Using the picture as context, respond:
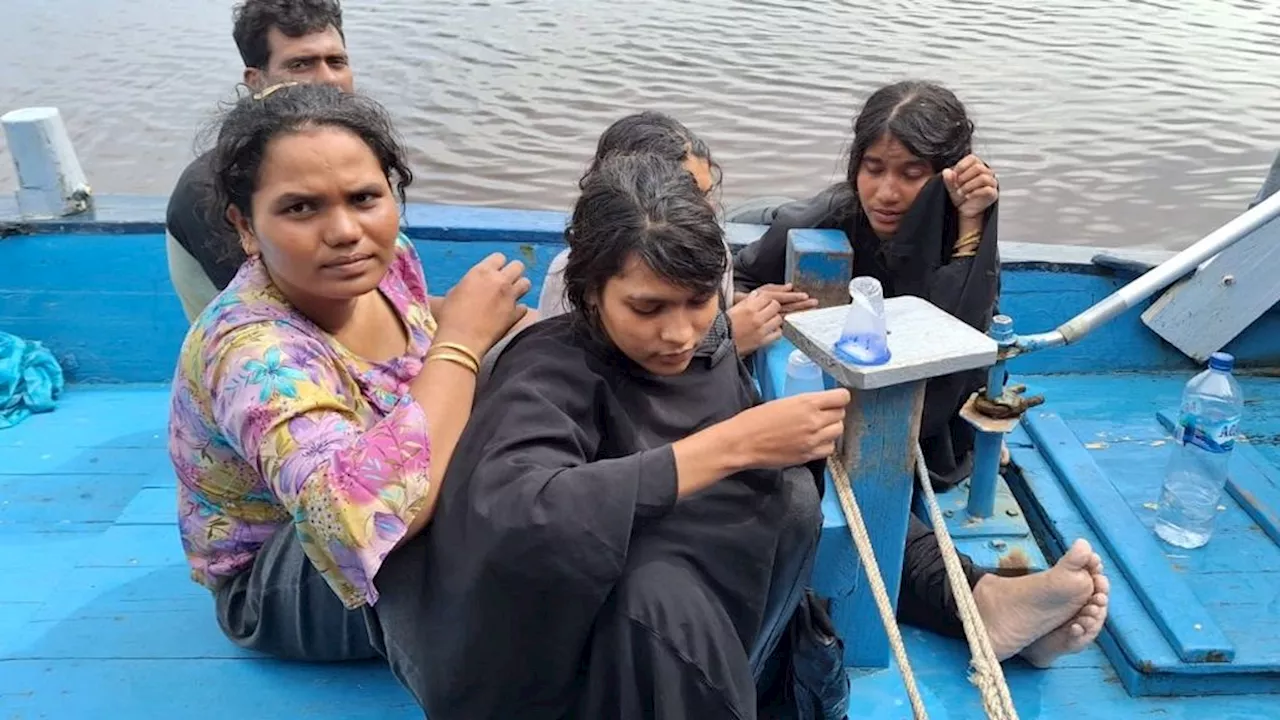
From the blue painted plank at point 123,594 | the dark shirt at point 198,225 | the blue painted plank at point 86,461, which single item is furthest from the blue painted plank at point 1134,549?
the blue painted plank at point 86,461

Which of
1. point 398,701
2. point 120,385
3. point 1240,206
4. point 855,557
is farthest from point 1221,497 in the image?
point 1240,206

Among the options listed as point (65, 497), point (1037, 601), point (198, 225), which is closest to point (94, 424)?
point (65, 497)

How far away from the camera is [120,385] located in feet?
9.82

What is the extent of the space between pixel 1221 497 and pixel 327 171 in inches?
85.0

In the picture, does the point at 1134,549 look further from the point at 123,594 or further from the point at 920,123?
the point at 123,594

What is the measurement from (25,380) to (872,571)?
252 centimetres

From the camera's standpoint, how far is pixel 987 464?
212 cm

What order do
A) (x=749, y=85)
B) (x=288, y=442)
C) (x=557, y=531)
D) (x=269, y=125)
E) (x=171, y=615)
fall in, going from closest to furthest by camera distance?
(x=557, y=531) → (x=288, y=442) → (x=269, y=125) → (x=171, y=615) → (x=749, y=85)

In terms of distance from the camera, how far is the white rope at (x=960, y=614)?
1303mm

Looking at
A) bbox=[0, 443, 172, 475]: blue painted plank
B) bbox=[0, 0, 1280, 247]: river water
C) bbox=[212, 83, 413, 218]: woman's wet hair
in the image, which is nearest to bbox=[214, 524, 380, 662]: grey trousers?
bbox=[212, 83, 413, 218]: woman's wet hair

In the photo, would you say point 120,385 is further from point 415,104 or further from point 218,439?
point 415,104

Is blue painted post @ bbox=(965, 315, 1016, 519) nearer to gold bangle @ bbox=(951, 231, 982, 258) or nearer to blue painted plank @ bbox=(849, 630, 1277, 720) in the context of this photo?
gold bangle @ bbox=(951, 231, 982, 258)

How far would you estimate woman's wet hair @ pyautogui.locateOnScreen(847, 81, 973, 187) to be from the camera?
214cm

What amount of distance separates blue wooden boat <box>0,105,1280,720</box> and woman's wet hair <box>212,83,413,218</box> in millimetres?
804
